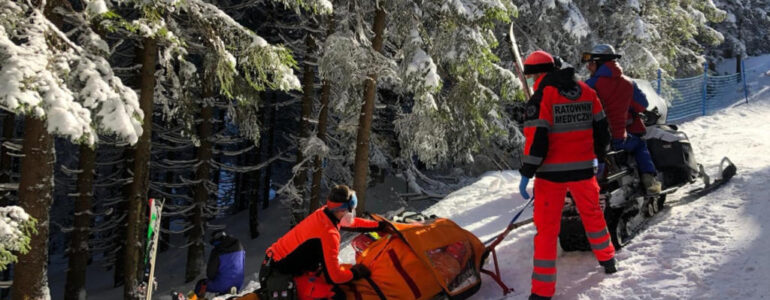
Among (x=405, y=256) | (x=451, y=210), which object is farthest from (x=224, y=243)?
(x=451, y=210)

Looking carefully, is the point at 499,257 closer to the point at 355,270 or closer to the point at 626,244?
the point at 626,244

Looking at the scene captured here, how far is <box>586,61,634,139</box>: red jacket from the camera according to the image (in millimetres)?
5434

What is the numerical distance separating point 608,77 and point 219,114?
67.2 feet

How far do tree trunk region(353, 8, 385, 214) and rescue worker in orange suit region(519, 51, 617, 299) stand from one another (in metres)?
6.58

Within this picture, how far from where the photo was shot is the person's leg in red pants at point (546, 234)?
4258 mm

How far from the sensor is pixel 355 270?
4.66 meters

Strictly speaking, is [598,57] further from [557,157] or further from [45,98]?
[45,98]

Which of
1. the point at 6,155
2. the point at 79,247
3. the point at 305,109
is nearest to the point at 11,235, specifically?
the point at 305,109

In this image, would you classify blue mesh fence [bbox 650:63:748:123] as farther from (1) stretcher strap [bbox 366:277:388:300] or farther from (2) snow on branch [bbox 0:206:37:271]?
(2) snow on branch [bbox 0:206:37:271]

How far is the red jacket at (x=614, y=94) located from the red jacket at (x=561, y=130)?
1170mm

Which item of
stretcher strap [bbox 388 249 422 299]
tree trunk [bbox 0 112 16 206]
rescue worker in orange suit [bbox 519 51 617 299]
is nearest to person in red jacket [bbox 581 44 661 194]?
rescue worker in orange suit [bbox 519 51 617 299]

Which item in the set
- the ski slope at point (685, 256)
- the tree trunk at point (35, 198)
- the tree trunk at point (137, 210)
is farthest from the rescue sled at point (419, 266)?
the tree trunk at point (137, 210)

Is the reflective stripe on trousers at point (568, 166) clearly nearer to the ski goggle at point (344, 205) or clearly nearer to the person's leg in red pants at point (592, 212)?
the person's leg in red pants at point (592, 212)

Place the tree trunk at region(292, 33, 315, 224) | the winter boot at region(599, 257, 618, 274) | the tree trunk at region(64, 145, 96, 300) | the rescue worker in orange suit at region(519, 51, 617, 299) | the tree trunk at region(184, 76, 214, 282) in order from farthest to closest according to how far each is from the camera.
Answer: the tree trunk at region(184, 76, 214, 282)
the tree trunk at region(292, 33, 315, 224)
the tree trunk at region(64, 145, 96, 300)
the winter boot at region(599, 257, 618, 274)
the rescue worker in orange suit at region(519, 51, 617, 299)
